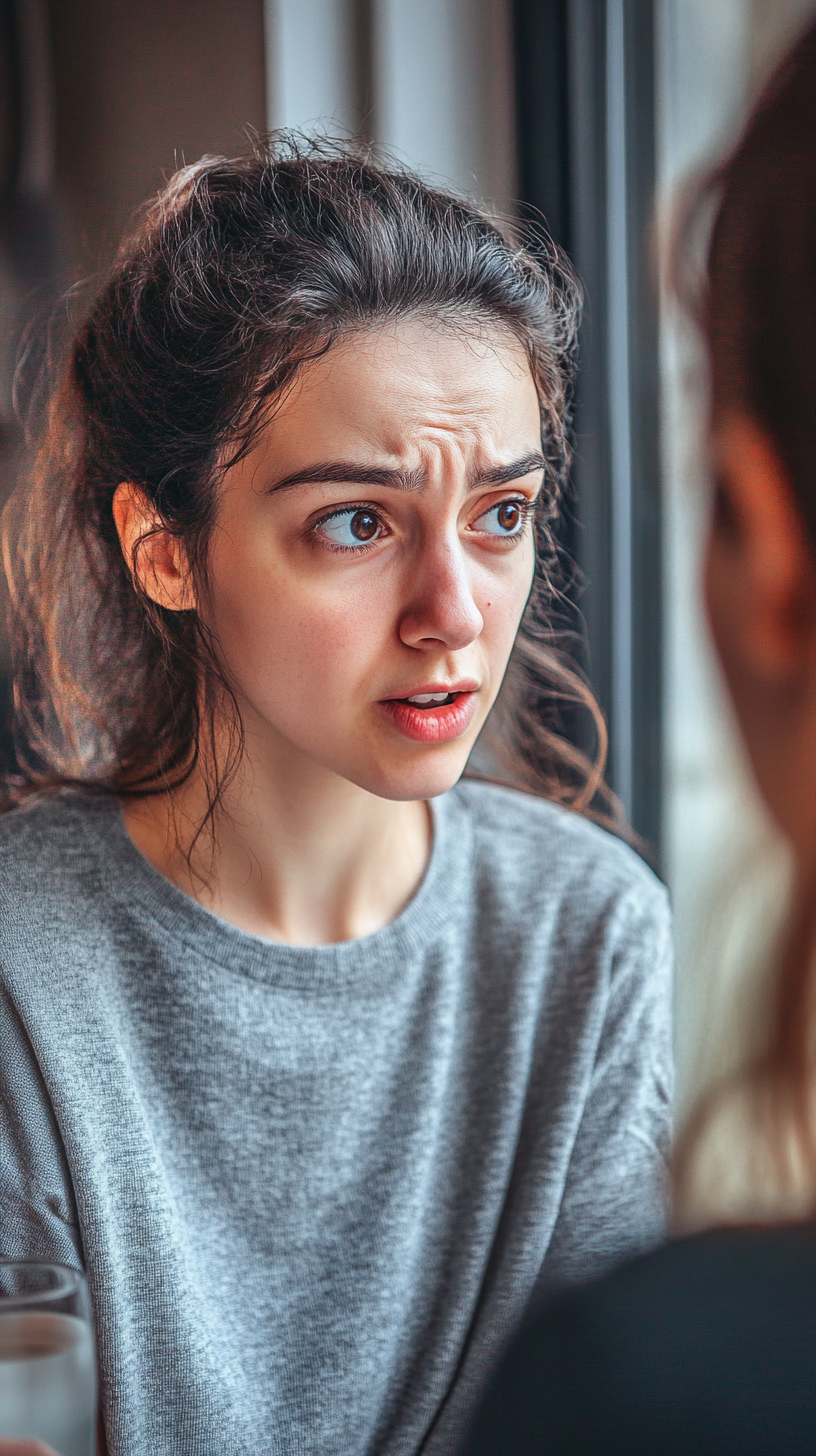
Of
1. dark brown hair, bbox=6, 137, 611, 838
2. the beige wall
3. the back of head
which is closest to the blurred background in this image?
the beige wall

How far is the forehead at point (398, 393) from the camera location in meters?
0.77

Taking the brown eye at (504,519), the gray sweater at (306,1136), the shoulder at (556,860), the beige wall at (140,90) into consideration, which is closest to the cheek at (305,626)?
the brown eye at (504,519)

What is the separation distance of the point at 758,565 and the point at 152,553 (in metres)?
0.54

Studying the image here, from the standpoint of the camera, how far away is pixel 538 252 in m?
0.96

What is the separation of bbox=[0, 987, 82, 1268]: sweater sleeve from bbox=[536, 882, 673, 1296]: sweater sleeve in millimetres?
370

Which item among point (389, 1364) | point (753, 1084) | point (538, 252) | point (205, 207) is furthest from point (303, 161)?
point (389, 1364)

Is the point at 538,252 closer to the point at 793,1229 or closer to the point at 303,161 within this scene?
the point at 303,161

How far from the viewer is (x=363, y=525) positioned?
2.60 ft

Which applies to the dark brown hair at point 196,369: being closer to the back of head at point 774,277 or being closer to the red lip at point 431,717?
the red lip at point 431,717

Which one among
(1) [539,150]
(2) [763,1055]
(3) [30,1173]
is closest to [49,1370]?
(3) [30,1173]

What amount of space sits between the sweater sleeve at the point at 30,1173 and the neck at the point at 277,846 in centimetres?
18

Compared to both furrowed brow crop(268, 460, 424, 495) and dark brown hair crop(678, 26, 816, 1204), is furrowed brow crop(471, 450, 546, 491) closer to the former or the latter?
furrowed brow crop(268, 460, 424, 495)

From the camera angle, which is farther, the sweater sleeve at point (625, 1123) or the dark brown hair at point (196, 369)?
the sweater sleeve at point (625, 1123)

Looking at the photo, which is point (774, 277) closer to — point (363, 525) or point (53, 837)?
point (363, 525)
